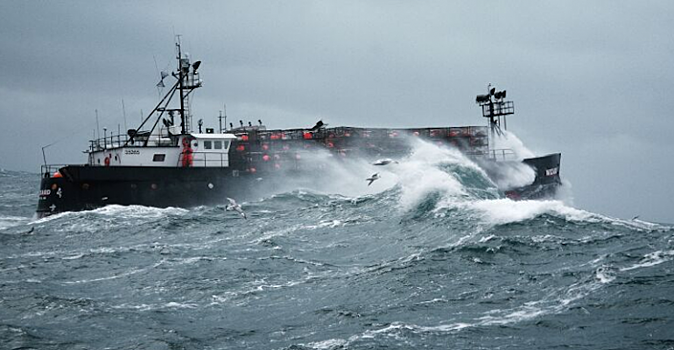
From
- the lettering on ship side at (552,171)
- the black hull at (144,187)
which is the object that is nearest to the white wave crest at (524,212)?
the black hull at (144,187)

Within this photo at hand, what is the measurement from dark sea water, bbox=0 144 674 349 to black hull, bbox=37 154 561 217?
894 cm

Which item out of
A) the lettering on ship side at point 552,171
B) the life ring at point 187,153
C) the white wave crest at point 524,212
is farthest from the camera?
the lettering on ship side at point 552,171

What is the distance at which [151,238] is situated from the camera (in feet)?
114

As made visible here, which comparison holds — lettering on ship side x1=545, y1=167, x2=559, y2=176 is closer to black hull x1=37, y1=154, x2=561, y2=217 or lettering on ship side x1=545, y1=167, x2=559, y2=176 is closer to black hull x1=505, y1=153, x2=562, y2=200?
black hull x1=505, y1=153, x2=562, y2=200

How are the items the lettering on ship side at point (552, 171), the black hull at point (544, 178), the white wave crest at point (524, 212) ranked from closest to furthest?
the white wave crest at point (524, 212) → the black hull at point (544, 178) → the lettering on ship side at point (552, 171)

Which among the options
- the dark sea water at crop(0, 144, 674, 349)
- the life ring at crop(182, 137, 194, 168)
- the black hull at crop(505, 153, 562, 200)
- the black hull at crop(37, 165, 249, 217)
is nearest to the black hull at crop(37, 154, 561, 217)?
the black hull at crop(37, 165, 249, 217)

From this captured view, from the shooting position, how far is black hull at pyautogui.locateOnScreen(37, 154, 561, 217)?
46.5 metres

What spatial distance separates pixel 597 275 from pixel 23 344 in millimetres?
14741

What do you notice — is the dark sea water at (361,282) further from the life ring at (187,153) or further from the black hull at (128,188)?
the life ring at (187,153)

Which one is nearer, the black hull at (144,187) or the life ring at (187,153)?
the black hull at (144,187)

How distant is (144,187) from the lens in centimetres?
4772

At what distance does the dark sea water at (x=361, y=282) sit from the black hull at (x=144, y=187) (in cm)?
894

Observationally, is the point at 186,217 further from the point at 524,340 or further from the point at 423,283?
the point at 524,340

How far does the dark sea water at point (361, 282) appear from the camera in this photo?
55.1 ft
